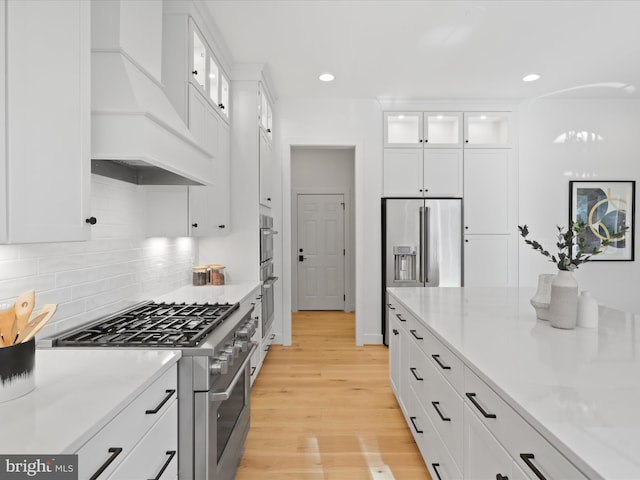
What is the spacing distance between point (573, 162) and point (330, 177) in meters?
3.47

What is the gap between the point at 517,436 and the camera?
40.1 inches

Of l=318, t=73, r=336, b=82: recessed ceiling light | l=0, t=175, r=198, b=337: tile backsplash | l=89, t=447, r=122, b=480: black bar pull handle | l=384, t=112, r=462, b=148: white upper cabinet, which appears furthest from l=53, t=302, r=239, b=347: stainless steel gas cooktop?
l=384, t=112, r=462, b=148: white upper cabinet

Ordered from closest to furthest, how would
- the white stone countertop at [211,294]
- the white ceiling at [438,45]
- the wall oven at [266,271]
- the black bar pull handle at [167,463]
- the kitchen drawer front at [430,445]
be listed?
the black bar pull handle at [167,463] < the kitchen drawer front at [430,445] < the white stone countertop at [211,294] < the white ceiling at [438,45] < the wall oven at [266,271]

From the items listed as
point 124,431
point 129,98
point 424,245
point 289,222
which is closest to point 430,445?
point 124,431

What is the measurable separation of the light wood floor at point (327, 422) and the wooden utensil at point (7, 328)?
1.52 m

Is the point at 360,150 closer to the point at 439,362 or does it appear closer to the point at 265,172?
the point at 265,172

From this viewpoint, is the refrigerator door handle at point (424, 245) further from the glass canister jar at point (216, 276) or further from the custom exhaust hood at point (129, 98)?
the custom exhaust hood at point (129, 98)

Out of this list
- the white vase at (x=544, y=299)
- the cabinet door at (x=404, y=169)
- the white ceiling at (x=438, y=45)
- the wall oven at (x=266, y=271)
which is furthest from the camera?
the cabinet door at (x=404, y=169)

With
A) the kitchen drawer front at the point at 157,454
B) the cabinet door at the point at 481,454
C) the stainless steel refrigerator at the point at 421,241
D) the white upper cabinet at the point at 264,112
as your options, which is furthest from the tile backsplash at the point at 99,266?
the stainless steel refrigerator at the point at 421,241

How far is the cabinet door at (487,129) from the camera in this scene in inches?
180

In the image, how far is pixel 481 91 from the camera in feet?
14.2

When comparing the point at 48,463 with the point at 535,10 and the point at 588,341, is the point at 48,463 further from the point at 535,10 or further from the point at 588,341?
the point at 535,10

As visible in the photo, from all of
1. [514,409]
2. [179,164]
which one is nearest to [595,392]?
[514,409]

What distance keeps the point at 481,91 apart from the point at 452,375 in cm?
386
